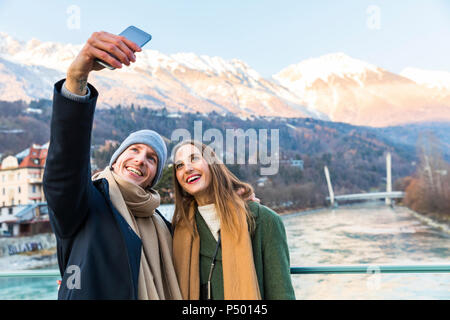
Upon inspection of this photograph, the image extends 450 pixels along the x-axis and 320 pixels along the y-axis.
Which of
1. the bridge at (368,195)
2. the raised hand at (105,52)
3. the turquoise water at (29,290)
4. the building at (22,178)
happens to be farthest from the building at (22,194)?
the raised hand at (105,52)

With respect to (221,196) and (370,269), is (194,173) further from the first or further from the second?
(370,269)

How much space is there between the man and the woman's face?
100 mm

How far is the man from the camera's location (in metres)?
0.69

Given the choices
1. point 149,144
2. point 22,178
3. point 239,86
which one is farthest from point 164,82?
point 149,144

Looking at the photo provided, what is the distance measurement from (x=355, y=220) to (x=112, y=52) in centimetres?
4261

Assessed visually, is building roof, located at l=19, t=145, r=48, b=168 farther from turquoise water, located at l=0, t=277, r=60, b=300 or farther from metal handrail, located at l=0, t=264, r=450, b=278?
metal handrail, located at l=0, t=264, r=450, b=278

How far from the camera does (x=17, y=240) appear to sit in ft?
102

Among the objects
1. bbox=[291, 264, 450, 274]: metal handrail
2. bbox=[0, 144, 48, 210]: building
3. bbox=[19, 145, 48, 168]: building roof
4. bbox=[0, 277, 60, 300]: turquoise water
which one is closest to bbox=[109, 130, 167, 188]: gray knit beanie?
bbox=[291, 264, 450, 274]: metal handrail

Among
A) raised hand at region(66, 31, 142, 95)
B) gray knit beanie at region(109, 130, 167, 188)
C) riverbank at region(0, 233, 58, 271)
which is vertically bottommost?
riverbank at region(0, 233, 58, 271)

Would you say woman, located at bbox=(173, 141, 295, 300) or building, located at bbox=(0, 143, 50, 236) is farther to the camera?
building, located at bbox=(0, 143, 50, 236)

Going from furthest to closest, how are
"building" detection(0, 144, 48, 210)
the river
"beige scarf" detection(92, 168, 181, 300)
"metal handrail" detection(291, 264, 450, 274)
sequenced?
"building" detection(0, 144, 48, 210)
the river
"metal handrail" detection(291, 264, 450, 274)
"beige scarf" detection(92, 168, 181, 300)

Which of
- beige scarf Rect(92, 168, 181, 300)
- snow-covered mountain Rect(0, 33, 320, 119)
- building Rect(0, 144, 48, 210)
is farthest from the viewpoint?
snow-covered mountain Rect(0, 33, 320, 119)

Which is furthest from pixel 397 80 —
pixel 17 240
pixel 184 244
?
pixel 184 244

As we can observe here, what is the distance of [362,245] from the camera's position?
35.8 m
